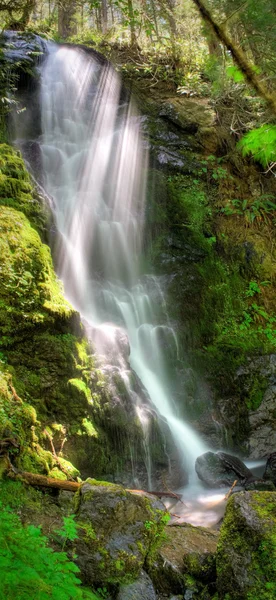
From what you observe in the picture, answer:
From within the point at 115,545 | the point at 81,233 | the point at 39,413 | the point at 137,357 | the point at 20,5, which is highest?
the point at 20,5

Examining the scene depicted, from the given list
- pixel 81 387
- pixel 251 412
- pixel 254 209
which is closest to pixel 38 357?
pixel 81 387

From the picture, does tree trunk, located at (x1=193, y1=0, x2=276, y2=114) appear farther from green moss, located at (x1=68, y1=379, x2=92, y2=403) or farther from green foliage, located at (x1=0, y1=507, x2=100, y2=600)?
green moss, located at (x1=68, y1=379, x2=92, y2=403)

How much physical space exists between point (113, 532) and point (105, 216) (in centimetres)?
865

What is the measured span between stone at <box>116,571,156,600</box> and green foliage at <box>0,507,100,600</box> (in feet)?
1.75

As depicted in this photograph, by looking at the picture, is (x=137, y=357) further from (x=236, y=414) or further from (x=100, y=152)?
(x=100, y=152)

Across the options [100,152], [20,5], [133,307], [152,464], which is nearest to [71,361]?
[152,464]

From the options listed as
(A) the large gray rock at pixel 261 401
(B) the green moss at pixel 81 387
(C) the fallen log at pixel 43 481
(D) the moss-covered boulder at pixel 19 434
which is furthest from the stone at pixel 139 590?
(A) the large gray rock at pixel 261 401

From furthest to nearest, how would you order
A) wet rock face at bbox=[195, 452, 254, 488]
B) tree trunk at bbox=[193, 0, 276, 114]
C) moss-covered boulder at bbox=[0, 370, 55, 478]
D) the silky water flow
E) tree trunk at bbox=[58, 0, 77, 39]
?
tree trunk at bbox=[58, 0, 77, 39], the silky water flow, wet rock face at bbox=[195, 452, 254, 488], moss-covered boulder at bbox=[0, 370, 55, 478], tree trunk at bbox=[193, 0, 276, 114]

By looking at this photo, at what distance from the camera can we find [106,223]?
10.6 meters

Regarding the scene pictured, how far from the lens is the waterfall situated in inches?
321

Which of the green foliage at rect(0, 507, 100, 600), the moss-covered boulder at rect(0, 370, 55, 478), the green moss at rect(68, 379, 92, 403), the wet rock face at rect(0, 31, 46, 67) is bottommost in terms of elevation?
the green foliage at rect(0, 507, 100, 600)

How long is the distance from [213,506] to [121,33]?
1893cm

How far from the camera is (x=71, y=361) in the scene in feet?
18.7

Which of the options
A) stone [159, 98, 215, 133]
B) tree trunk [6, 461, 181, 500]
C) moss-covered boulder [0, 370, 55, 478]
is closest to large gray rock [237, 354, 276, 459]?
tree trunk [6, 461, 181, 500]
